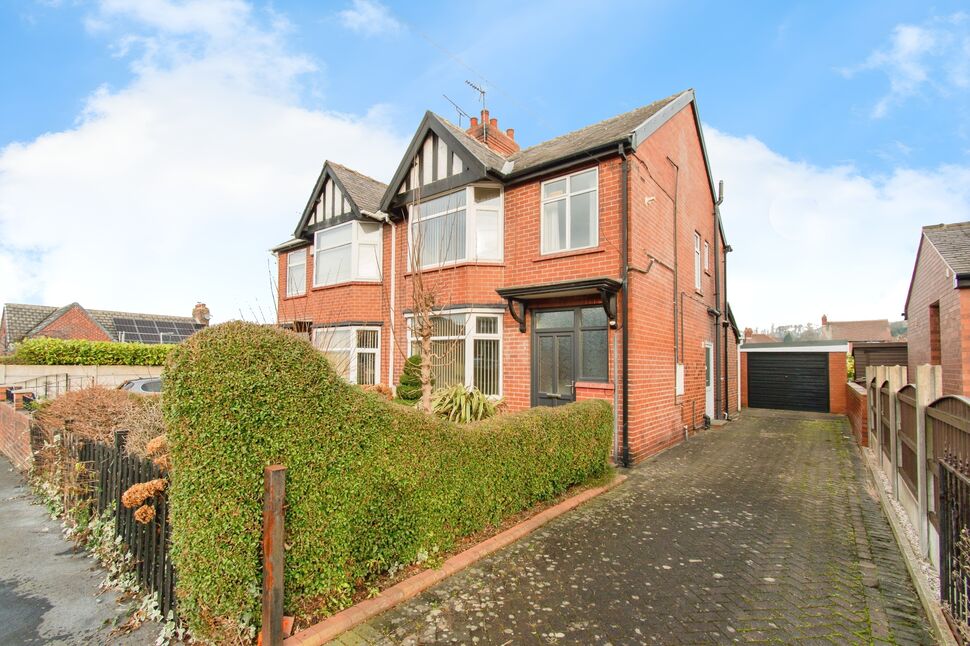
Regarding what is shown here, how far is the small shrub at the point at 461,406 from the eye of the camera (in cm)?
760

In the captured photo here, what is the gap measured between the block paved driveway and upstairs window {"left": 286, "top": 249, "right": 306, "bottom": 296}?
1250 cm

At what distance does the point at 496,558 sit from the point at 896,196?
1542 centimetres

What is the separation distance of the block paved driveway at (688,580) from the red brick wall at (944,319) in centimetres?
333

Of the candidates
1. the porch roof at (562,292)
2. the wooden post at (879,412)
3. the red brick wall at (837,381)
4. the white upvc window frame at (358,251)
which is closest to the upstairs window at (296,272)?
the white upvc window frame at (358,251)

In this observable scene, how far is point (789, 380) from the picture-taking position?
18.2 metres

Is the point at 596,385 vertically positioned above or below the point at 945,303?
below

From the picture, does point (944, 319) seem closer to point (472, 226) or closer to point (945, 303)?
point (945, 303)

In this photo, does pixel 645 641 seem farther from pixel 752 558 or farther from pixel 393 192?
pixel 393 192

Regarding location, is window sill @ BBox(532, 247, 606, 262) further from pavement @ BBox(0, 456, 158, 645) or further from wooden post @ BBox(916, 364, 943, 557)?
pavement @ BBox(0, 456, 158, 645)

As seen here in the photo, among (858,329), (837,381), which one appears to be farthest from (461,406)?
(858,329)

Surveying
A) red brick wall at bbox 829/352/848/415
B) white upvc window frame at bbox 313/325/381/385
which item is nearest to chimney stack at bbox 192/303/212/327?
white upvc window frame at bbox 313/325/381/385

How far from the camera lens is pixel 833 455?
948cm

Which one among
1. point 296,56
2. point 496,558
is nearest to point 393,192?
point 296,56

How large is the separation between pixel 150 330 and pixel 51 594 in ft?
139
